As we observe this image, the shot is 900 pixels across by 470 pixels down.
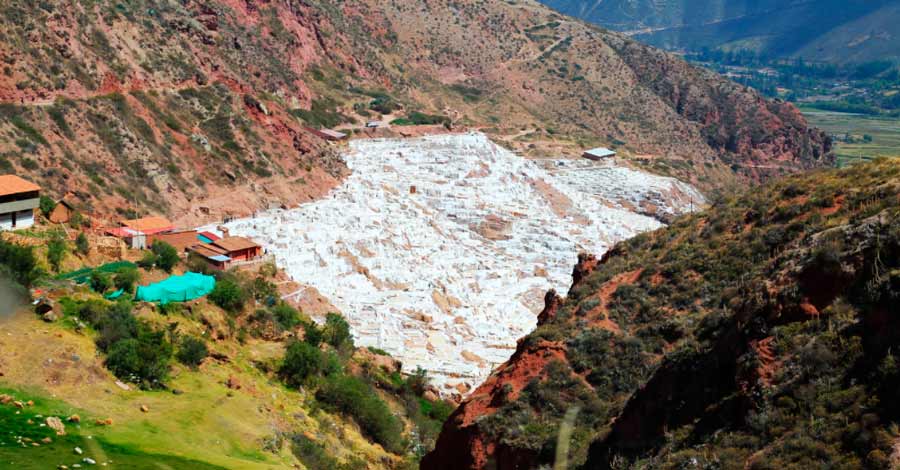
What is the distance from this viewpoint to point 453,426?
21656 mm

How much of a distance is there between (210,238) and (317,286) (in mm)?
5281

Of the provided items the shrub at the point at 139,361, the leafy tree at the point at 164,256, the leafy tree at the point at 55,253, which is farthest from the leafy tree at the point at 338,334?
the leafy tree at the point at 55,253

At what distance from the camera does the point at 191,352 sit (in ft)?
86.7

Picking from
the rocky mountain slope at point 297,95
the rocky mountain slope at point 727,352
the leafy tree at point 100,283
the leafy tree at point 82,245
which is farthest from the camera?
the rocky mountain slope at point 297,95

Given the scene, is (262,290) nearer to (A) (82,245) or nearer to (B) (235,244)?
(B) (235,244)

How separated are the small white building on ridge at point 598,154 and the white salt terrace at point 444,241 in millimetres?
7526

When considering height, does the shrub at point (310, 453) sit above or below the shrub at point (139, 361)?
below

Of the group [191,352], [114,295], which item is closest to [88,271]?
[114,295]

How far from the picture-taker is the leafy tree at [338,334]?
33.8 metres

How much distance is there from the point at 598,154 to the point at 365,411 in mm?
62798

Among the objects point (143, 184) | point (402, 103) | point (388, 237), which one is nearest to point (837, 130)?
point (402, 103)

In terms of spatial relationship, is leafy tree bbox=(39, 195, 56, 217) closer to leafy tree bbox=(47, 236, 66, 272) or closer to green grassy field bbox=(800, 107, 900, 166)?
leafy tree bbox=(47, 236, 66, 272)

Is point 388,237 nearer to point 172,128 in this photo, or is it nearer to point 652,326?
point 172,128

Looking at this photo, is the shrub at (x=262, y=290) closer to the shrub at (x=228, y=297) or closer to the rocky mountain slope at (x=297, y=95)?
the shrub at (x=228, y=297)
